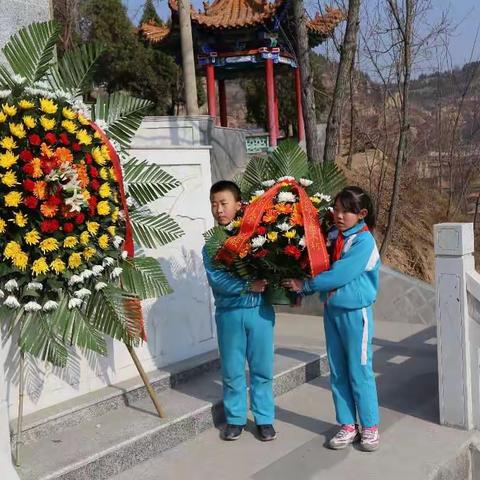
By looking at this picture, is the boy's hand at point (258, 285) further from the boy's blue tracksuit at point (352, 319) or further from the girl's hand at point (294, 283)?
the boy's blue tracksuit at point (352, 319)

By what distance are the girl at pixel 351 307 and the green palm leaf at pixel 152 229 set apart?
0.88 meters

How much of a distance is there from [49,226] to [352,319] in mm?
1578

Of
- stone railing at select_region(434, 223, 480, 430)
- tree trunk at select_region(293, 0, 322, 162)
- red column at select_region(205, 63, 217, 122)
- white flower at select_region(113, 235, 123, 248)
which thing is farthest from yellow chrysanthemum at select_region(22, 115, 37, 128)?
red column at select_region(205, 63, 217, 122)

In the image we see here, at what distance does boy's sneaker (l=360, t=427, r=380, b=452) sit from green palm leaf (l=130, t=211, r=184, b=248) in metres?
1.57

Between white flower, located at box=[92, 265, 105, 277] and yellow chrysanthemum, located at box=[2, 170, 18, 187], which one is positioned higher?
yellow chrysanthemum, located at box=[2, 170, 18, 187]

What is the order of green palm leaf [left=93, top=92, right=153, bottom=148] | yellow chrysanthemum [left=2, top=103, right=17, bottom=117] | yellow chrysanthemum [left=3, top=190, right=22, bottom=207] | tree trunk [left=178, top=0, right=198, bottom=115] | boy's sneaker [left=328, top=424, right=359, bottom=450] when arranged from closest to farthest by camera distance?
yellow chrysanthemum [left=3, top=190, right=22, bottom=207]
yellow chrysanthemum [left=2, top=103, right=17, bottom=117]
boy's sneaker [left=328, top=424, right=359, bottom=450]
green palm leaf [left=93, top=92, right=153, bottom=148]
tree trunk [left=178, top=0, right=198, bottom=115]

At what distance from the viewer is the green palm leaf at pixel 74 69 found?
11.6 ft

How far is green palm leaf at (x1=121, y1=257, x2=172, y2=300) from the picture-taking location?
141 inches

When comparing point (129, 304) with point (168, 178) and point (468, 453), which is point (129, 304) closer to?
point (168, 178)

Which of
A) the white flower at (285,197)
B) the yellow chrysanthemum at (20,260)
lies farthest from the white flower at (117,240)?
the white flower at (285,197)

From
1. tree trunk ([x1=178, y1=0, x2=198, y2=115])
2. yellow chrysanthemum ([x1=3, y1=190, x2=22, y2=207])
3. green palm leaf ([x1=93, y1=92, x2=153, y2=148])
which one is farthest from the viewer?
tree trunk ([x1=178, y1=0, x2=198, y2=115])

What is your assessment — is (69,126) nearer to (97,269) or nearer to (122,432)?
(97,269)

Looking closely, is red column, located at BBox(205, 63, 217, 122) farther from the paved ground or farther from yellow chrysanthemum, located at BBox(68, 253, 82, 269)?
yellow chrysanthemum, located at BBox(68, 253, 82, 269)

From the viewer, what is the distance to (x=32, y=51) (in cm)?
338
